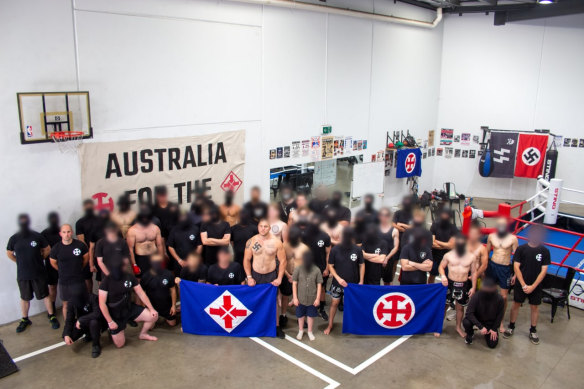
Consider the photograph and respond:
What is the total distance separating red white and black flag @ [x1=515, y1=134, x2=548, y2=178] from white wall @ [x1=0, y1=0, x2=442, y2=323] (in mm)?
4565

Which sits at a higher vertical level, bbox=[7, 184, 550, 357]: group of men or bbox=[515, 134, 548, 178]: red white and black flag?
bbox=[515, 134, 548, 178]: red white and black flag

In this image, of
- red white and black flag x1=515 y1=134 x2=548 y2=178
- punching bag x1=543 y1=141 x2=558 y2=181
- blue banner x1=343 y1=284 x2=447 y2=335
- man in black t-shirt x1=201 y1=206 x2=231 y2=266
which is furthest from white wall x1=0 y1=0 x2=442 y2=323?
punching bag x1=543 y1=141 x2=558 y2=181

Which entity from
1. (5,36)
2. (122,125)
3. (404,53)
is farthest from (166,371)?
(404,53)

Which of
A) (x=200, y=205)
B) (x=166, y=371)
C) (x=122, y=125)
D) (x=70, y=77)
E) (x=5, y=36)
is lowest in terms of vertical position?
(x=166, y=371)

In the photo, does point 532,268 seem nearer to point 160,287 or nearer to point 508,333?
point 508,333

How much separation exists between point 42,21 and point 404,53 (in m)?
9.79

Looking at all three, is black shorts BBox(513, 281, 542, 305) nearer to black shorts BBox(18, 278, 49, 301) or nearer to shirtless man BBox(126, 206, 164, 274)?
shirtless man BBox(126, 206, 164, 274)

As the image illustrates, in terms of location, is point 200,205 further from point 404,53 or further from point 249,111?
point 404,53

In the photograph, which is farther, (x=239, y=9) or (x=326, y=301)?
(x=239, y=9)

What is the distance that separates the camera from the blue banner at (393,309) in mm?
7051

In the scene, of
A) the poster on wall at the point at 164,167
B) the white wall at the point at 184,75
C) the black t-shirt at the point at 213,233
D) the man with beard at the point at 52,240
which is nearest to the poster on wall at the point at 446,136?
the white wall at the point at 184,75

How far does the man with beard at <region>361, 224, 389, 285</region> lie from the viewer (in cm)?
747

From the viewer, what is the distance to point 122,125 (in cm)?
814

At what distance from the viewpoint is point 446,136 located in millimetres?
16281
